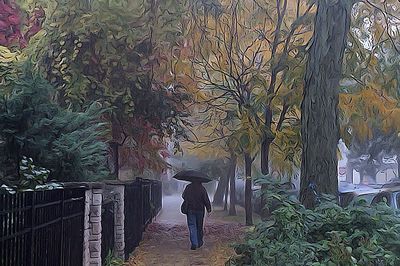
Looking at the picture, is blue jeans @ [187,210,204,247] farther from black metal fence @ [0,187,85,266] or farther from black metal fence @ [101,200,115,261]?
black metal fence @ [0,187,85,266]

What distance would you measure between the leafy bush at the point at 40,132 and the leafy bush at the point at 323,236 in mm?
2649

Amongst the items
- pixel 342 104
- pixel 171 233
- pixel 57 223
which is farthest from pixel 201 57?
pixel 57 223

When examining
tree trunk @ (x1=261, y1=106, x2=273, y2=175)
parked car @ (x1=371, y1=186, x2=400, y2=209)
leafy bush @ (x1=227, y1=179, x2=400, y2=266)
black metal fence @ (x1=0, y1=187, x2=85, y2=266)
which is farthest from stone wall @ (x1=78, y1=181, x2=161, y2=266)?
tree trunk @ (x1=261, y1=106, x2=273, y2=175)

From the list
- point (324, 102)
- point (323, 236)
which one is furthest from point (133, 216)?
point (323, 236)

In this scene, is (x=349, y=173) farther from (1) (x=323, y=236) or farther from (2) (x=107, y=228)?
(1) (x=323, y=236)

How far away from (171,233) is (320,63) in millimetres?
9654

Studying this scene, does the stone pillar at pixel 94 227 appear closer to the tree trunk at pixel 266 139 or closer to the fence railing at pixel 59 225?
the fence railing at pixel 59 225

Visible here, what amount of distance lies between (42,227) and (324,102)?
5.37 m

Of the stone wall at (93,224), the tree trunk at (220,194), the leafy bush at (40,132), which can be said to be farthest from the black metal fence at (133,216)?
the tree trunk at (220,194)

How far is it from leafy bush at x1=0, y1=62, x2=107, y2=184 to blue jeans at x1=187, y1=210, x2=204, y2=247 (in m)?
5.60

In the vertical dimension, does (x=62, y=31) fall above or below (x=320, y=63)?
above

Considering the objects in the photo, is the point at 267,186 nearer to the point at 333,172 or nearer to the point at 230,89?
the point at 333,172

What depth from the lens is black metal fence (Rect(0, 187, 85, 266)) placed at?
13.8ft

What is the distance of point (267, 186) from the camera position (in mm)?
7859
